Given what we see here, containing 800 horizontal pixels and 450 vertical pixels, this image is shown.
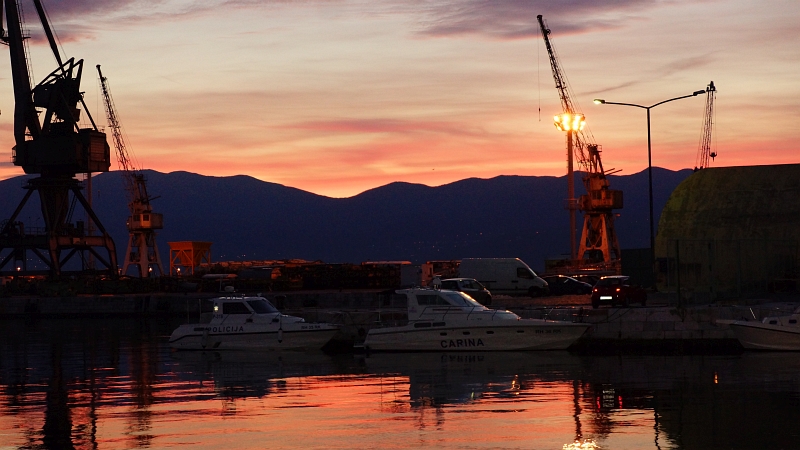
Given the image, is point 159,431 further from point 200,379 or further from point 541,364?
point 541,364

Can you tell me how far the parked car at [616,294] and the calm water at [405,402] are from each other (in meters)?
14.4

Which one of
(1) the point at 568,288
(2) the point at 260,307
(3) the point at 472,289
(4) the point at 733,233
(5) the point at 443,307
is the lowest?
(5) the point at 443,307

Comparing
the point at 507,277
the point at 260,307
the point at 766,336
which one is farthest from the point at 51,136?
the point at 766,336

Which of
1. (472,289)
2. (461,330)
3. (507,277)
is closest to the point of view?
(461,330)

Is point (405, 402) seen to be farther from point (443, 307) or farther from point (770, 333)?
point (770, 333)

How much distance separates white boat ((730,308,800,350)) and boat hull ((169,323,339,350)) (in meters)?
14.4

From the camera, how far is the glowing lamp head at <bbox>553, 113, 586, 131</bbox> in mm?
159625

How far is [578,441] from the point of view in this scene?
65.1ft

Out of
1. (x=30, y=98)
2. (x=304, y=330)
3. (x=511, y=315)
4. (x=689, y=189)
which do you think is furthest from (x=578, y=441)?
(x=30, y=98)

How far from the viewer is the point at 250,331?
143 ft

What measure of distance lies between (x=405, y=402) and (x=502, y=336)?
1398 centimetres

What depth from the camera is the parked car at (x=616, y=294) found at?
178 ft

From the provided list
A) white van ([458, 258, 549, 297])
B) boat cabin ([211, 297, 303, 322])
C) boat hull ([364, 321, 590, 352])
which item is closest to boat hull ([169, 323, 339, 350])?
boat cabin ([211, 297, 303, 322])

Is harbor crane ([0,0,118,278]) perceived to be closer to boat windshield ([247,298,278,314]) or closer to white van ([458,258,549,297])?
white van ([458,258,549,297])
